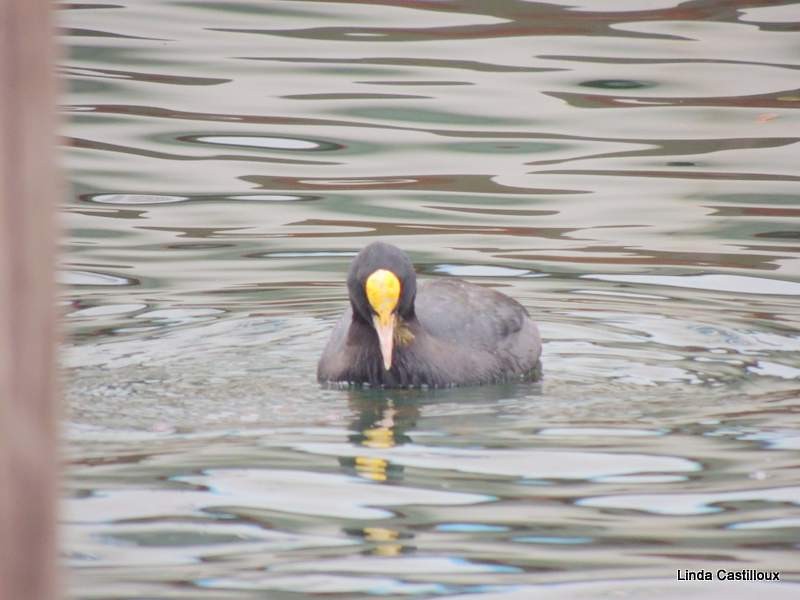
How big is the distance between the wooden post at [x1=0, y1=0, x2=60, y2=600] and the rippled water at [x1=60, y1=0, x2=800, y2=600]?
253 cm

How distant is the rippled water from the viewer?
5758 mm

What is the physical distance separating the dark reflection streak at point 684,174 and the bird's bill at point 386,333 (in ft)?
18.9

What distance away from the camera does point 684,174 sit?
13.9 m

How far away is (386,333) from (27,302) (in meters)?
5.84

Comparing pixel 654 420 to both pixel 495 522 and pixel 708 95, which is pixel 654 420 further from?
pixel 708 95

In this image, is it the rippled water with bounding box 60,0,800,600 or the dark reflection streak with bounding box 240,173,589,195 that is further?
the dark reflection streak with bounding box 240,173,589,195

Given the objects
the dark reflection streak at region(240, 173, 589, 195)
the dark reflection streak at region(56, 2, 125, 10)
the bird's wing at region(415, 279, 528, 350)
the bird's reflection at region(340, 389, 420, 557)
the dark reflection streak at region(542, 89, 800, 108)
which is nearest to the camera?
the bird's reflection at region(340, 389, 420, 557)

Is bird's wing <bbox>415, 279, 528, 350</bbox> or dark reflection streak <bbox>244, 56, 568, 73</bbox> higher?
dark reflection streak <bbox>244, 56, 568, 73</bbox>

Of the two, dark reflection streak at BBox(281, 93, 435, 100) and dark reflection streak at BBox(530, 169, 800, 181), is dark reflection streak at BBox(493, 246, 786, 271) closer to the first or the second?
dark reflection streak at BBox(530, 169, 800, 181)

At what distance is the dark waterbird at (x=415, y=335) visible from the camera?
834 cm

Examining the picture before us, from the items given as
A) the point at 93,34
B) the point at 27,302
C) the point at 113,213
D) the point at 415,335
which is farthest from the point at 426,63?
the point at 27,302

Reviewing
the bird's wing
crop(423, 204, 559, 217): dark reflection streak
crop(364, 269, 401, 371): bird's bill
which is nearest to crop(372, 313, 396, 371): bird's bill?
crop(364, 269, 401, 371): bird's bill

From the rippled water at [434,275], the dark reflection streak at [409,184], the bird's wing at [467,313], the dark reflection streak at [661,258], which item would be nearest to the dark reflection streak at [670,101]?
the rippled water at [434,275]

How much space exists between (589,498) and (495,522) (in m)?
0.53
